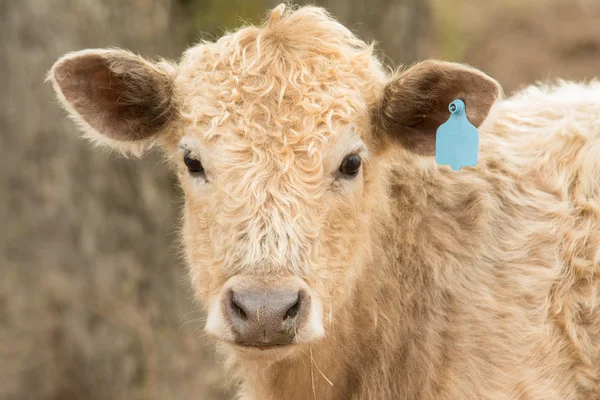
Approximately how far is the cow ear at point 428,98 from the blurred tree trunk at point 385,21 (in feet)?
15.5

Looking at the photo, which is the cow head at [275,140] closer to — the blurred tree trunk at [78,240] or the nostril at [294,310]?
the nostril at [294,310]

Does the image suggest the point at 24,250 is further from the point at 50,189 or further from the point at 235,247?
the point at 235,247

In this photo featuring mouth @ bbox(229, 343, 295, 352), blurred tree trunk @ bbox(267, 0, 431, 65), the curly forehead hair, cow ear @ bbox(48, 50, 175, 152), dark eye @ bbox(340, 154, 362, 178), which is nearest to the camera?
mouth @ bbox(229, 343, 295, 352)

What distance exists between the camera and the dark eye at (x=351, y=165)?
4590mm

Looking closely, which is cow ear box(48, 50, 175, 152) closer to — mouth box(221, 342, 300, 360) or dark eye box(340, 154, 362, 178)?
dark eye box(340, 154, 362, 178)

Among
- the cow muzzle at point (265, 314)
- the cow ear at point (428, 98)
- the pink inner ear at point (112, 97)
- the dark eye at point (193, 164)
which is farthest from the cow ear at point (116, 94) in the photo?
the cow muzzle at point (265, 314)

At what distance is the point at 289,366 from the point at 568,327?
148cm

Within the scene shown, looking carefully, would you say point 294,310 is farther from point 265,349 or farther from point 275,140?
point 275,140

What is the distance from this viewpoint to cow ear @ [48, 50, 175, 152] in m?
4.75

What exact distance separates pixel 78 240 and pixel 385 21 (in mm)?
3901

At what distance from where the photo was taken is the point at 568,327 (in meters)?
4.77

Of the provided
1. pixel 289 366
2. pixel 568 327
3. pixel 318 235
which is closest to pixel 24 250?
pixel 289 366

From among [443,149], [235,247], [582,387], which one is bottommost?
[582,387]

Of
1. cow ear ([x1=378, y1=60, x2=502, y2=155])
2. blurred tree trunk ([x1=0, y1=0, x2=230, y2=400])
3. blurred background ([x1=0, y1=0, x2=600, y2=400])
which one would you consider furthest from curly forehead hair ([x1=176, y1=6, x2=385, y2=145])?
blurred tree trunk ([x1=0, y1=0, x2=230, y2=400])
